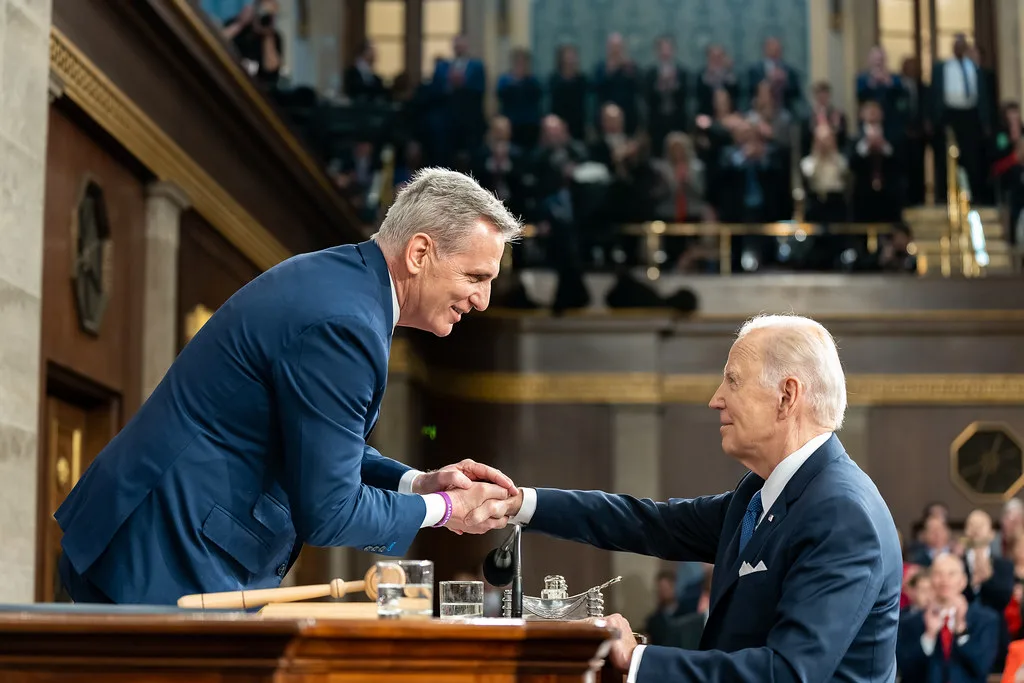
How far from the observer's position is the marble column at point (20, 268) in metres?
5.20

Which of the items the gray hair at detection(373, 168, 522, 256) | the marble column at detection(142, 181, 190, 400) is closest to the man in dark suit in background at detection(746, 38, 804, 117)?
the marble column at detection(142, 181, 190, 400)

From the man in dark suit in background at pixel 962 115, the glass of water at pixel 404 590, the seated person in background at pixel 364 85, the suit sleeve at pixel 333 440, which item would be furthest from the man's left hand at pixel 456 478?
the man in dark suit in background at pixel 962 115

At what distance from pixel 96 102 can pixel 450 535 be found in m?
6.57

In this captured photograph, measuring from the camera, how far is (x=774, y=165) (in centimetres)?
1348

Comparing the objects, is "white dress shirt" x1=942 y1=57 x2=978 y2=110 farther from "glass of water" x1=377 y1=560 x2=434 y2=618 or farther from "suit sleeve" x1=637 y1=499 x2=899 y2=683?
"glass of water" x1=377 y1=560 x2=434 y2=618

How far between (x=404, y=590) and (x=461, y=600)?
254mm

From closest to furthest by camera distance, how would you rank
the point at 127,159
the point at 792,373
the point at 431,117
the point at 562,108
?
the point at 792,373 < the point at 127,159 < the point at 431,117 < the point at 562,108

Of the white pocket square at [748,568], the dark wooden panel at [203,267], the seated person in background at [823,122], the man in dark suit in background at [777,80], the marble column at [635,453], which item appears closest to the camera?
the white pocket square at [748,568]

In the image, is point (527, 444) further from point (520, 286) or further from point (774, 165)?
point (774, 165)

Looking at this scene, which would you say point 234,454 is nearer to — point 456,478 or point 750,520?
point 456,478

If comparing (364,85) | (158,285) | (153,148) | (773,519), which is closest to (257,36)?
(364,85)

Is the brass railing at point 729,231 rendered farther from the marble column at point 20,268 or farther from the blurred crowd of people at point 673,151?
the marble column at point 20,268

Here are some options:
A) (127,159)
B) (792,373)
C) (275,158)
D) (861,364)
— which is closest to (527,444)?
(861,364)

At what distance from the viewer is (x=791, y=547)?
2.95 m
